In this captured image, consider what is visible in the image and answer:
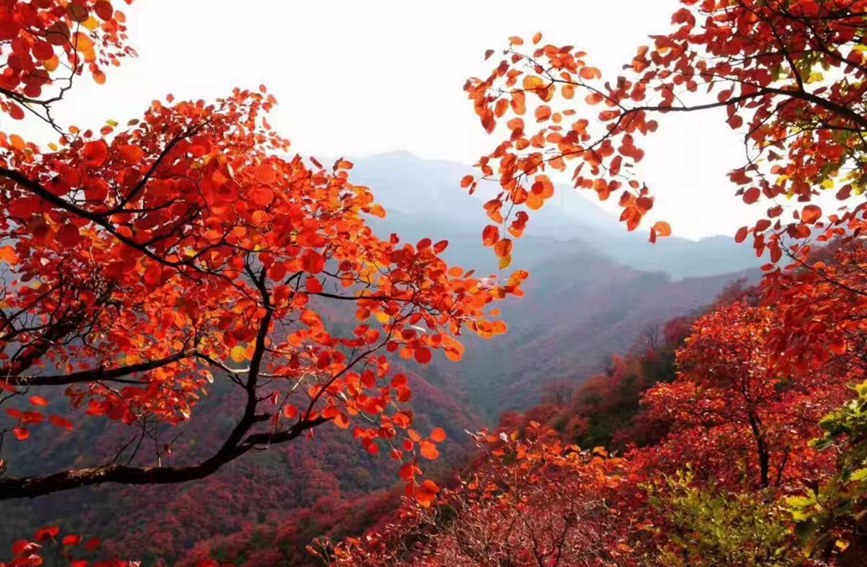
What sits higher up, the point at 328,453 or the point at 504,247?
the point at 504,247

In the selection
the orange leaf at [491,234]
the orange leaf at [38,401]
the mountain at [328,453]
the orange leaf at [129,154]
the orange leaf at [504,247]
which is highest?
the orange leaf at [129,154]

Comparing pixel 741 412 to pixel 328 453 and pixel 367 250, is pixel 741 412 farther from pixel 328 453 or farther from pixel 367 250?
pixel 328 453

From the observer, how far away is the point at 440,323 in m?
2.41

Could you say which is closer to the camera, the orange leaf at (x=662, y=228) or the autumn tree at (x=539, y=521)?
the orange leaf at (x=662, y=228)

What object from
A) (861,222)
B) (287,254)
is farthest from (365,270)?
(861,222)

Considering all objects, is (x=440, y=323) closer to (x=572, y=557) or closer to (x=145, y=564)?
(x=572, y=557)

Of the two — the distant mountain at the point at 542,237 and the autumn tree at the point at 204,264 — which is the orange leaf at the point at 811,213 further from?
the distant mountain at the point at 542,237

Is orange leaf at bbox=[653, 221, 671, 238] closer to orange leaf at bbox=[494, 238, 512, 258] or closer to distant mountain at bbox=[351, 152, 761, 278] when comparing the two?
orange leaf at bbox=[494, 238, 512, 258]

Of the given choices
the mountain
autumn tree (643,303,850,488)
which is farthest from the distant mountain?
autumn tree (643,303,850,488)

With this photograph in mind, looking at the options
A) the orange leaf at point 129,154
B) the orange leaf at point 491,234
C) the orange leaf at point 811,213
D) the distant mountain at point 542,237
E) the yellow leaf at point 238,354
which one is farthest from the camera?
the distant mountain at point 542,237

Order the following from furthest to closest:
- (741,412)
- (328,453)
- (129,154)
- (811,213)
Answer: (328,453) → (741,412) → (811,213) → (129,154)

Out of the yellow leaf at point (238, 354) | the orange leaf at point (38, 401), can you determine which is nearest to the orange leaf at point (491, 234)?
the yellow leaf at point (238, 354)

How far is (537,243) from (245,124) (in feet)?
447

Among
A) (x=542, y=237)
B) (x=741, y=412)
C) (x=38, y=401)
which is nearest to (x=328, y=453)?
(x=741, y=412)
